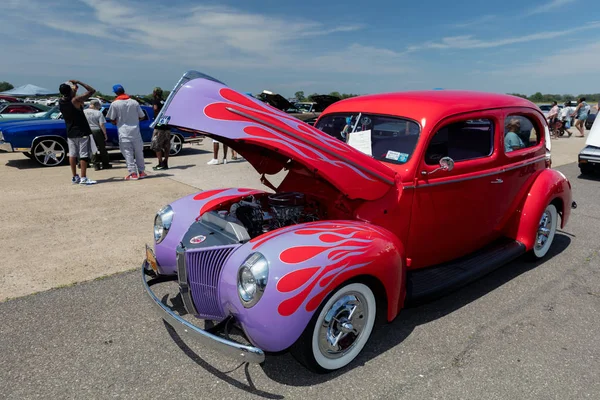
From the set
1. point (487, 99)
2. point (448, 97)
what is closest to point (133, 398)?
point (448, 97)

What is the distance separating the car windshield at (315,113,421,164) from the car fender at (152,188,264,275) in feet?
3.85

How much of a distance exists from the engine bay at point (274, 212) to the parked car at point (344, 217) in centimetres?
1

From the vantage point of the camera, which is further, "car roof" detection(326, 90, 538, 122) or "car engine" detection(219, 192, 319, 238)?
"car roof" detection(326, 90, 538, 122)

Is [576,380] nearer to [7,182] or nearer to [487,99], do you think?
[487,99]

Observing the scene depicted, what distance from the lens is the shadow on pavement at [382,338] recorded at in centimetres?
257

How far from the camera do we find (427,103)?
136 inches

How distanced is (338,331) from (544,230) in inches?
122

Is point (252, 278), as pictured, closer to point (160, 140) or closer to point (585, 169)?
point (160, 140)

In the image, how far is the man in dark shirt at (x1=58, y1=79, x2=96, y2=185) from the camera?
23.1 ft

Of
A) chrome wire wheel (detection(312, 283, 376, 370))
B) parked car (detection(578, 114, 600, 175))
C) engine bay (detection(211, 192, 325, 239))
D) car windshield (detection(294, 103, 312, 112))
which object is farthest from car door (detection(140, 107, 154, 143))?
car windshield (detection(294, 103, 312, 112))

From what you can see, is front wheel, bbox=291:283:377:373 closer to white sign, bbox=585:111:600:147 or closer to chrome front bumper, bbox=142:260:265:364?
chrome front bumper, bbox=142:260:265:364

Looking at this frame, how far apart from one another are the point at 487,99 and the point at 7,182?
28.6 feet

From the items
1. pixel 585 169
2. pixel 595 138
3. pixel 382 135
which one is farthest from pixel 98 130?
pixel 595 138

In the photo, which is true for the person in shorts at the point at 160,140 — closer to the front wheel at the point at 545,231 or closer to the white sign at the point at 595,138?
the front wheel at the point at 545,231
